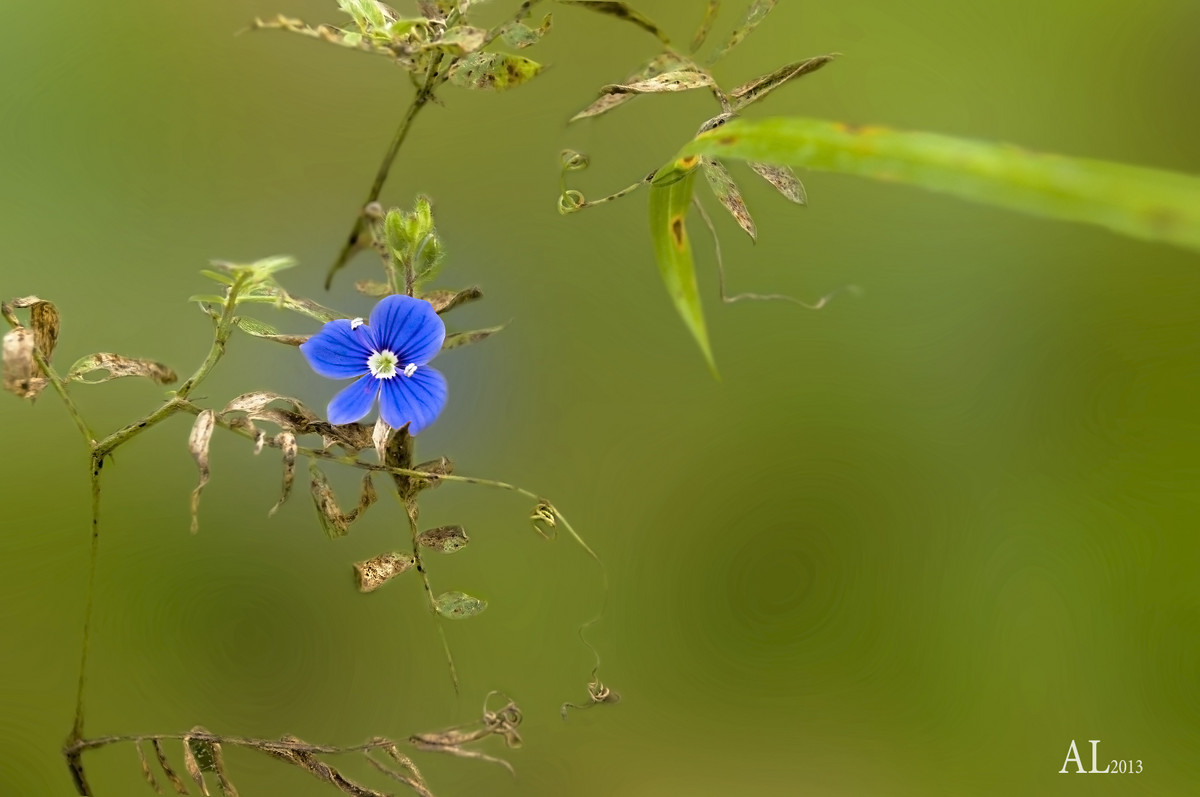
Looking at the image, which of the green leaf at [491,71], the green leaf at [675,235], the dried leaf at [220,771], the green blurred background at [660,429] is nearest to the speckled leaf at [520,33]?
the green leaf at [491,71]

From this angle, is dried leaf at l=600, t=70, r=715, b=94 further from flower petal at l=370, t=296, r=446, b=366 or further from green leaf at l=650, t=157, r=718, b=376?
flower petal at l=370, t=296, r=446, b=366

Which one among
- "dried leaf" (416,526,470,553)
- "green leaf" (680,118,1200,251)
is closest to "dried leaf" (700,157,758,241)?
"green leaf" (680,118,1200,251)

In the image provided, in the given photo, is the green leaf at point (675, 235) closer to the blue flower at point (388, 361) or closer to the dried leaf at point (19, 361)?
the blue flower at point (388, 361)

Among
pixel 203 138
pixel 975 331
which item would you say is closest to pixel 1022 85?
pixel 975 331

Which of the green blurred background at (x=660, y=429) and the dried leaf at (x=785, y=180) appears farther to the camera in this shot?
the green blurred background at (x=660, y=429)

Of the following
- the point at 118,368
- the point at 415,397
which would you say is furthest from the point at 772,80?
the point at 118,368
